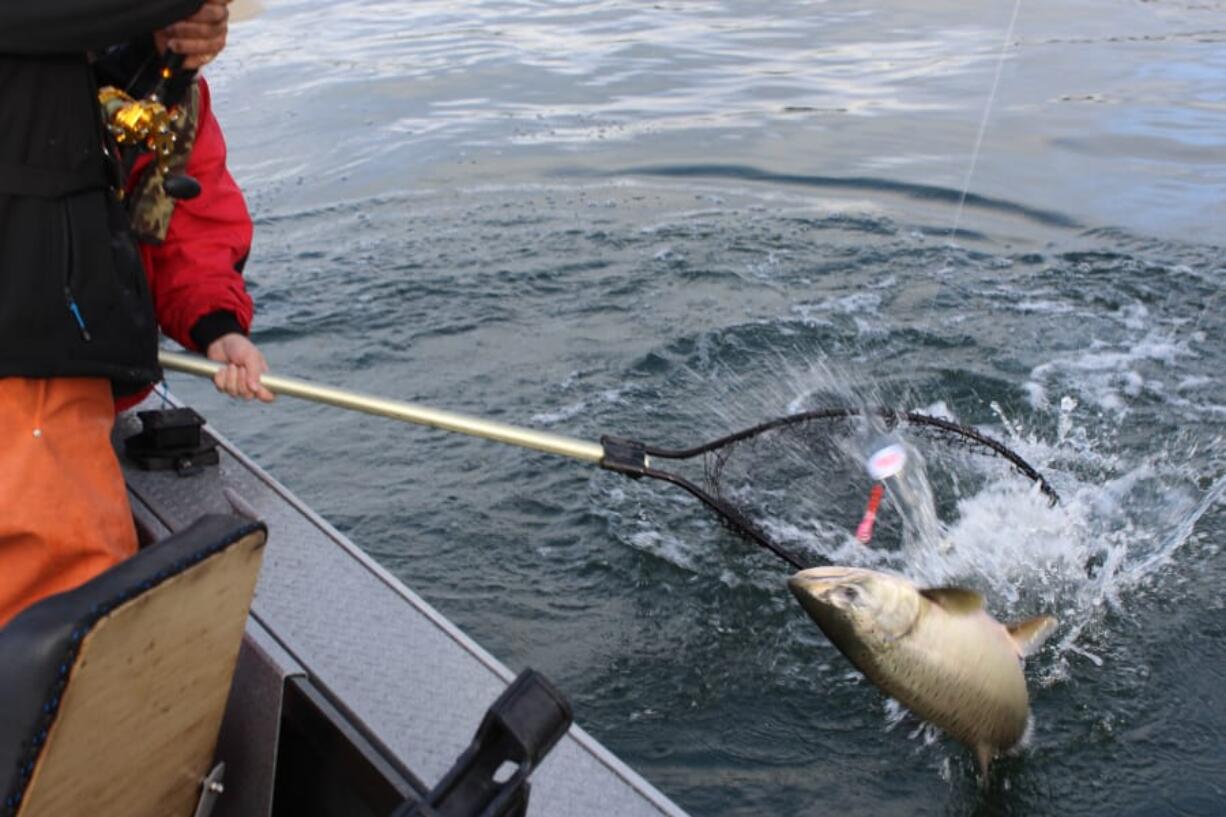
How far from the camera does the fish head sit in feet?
9.01

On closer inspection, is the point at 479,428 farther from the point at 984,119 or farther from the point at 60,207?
the point at 984,119

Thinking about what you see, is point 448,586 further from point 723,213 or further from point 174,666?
point 723,213

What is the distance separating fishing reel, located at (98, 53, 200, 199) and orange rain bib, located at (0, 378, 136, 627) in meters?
0.48

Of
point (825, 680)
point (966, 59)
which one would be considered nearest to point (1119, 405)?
point (825, 680)

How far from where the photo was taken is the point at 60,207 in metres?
2.26

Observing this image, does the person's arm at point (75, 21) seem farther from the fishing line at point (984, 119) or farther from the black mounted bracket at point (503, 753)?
the fishing line at point (984, 119)

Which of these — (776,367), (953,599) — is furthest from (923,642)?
(776,367)

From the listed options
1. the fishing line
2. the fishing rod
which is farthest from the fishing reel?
the fishing line

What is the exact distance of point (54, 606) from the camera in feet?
4.87

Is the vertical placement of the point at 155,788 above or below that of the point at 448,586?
above

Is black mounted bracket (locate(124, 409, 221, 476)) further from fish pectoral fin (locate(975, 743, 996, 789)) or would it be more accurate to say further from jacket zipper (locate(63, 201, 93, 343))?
fish pectoral fin (locate(975, 743, 996, 789))

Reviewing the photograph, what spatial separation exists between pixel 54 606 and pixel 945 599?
6.58 ft

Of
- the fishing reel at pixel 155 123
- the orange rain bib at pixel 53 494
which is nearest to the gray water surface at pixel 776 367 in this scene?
the orange rain bib at pixel 53 494

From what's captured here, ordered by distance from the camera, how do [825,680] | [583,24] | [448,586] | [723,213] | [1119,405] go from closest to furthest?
[825,680]
[448,586]
[1119,405]
[723,213]
[583,24]
